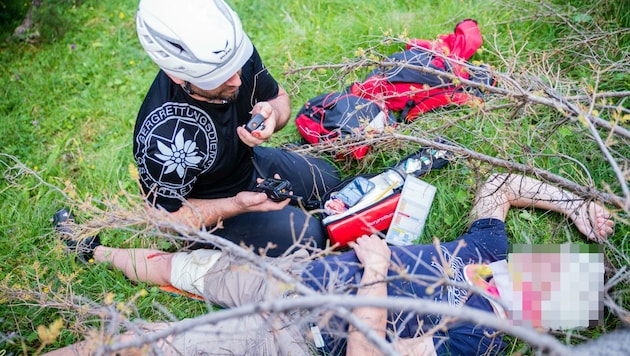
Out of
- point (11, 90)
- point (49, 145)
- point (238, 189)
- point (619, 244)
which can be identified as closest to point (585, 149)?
point (619, 244)

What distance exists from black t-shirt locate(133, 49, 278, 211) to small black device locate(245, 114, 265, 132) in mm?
167

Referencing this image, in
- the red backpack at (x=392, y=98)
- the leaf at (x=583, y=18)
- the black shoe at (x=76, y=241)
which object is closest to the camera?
the black shoe at (x=76, y=241)

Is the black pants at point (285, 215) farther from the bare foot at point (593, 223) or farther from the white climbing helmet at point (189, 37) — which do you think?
the bare foot at point (593, 223)

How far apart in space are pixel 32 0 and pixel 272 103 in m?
3.63

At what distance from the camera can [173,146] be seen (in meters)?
2.33

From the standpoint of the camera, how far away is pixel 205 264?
2.74 m

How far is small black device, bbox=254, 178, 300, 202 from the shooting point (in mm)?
2766

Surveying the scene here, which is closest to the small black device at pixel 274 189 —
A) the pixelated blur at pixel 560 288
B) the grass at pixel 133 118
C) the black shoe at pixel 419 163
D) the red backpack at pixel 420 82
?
the grass at pixel 133 118

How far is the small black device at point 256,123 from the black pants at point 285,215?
0.60 m

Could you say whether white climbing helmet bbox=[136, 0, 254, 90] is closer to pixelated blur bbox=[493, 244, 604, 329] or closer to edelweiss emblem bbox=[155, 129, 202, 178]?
edelweiss emblem bbox=[155, 129, 202, 178]

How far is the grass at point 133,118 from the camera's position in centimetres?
281

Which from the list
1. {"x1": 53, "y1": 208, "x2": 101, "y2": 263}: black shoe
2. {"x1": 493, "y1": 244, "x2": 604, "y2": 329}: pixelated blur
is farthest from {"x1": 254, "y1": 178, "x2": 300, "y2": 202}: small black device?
{"x1": 493, "y1": 244, "x2": 604, "y2": 329}: pixelated blur

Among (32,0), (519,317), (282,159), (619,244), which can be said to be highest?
(32,0)

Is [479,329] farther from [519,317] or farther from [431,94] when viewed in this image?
[431,94]
